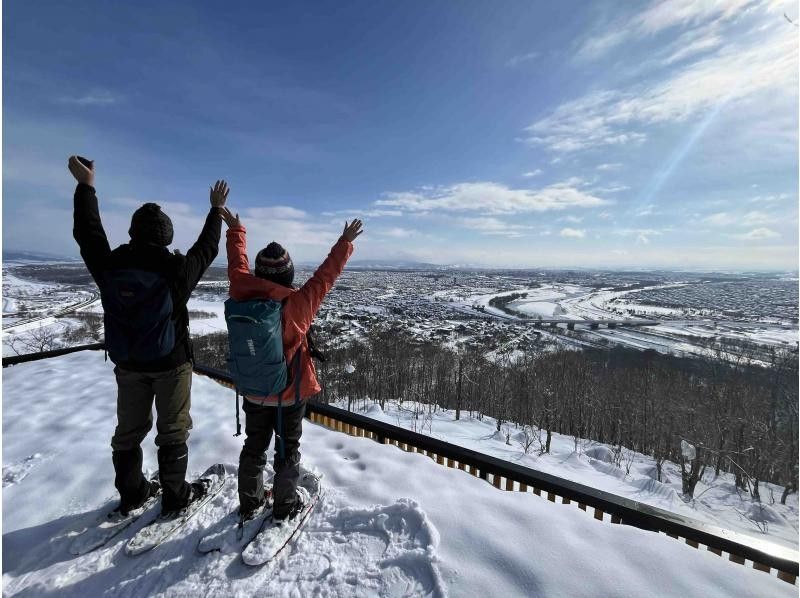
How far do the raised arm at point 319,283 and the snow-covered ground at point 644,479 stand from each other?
14404mm

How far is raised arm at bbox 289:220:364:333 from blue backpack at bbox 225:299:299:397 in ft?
0.40

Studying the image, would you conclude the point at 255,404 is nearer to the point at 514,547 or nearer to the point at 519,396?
the point at 514,547

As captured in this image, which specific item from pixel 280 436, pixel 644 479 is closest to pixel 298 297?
pixel 280 436

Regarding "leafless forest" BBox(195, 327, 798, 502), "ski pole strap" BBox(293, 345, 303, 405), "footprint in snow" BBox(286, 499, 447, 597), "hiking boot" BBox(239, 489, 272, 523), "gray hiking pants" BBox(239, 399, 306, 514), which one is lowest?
"leafless forest" BBox(195, 327, 798, 502)

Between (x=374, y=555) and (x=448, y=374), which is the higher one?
(x=374, y=555)

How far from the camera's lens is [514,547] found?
7.36 ft

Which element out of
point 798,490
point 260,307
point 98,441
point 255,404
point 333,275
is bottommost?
point 798,490

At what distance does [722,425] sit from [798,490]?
842cm

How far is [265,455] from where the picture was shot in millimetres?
2414

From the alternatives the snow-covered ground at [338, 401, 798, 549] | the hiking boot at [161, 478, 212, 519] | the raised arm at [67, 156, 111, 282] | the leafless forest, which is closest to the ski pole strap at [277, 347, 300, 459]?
the hiking boot at [161, 478, 212, 519]

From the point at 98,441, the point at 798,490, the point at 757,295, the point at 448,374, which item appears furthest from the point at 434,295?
the point at 98,441

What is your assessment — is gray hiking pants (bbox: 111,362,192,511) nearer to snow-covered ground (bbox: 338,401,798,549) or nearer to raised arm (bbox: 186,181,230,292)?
raised arm (bbox: 186,181,230,292)

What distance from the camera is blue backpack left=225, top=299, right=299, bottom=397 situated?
214 cm

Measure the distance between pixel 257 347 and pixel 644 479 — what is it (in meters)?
29.9
